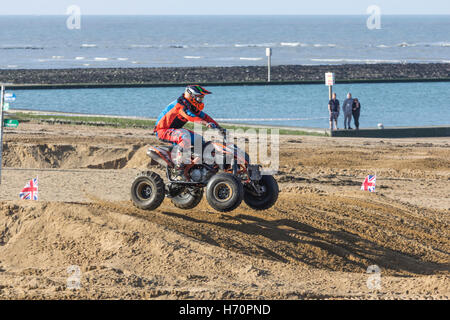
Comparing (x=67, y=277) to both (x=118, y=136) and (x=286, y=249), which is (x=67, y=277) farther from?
(x=118, y=136)

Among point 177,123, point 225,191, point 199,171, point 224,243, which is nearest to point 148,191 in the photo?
point 199,171

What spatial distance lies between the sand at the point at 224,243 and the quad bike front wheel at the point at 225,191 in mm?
389

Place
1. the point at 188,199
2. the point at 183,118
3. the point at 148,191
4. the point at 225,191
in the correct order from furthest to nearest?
the point at 188,199 < the point at 148,191 < the point at 183,118 < the point at 225,191

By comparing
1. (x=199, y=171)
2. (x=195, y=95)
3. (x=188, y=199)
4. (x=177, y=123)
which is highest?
(x=195, y=95)

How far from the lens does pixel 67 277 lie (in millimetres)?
9031

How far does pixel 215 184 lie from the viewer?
11.5 m

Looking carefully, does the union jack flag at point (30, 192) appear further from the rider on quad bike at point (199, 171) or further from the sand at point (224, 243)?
the rider on quad bike at point (199, 171)

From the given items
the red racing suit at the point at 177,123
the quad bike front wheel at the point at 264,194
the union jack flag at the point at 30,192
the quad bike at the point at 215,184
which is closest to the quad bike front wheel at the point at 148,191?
the quad bike at the point at 215,184

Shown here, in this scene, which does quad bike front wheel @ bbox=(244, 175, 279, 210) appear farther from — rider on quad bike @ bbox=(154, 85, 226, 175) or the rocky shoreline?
the rocky shoreline

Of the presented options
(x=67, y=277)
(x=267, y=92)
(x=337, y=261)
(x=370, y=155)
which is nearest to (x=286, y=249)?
(x=337, y=261)

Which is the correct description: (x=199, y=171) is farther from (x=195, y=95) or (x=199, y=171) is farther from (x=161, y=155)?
(x=195, y=95)

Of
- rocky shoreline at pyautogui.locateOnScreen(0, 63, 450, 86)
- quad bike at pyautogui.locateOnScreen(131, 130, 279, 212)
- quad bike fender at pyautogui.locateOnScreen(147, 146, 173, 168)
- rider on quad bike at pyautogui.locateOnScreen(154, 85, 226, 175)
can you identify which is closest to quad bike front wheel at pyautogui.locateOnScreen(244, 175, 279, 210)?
quad bike at pyautogui.locateOnScreen(131, 130, 279, 212)

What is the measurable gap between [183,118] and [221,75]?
4630cm

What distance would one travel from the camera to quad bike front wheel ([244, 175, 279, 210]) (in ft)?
38.9
